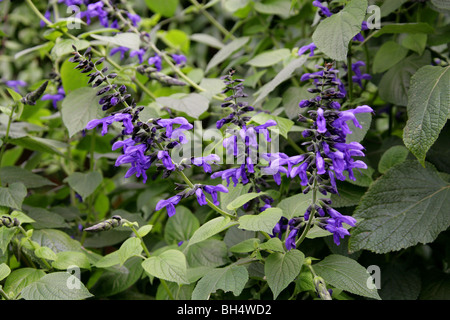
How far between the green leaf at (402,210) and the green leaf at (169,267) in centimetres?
40

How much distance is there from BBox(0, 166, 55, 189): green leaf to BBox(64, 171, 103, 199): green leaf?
8 centimetres

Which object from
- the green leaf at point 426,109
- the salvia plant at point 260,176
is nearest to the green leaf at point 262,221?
the salvia plant at point 260,176

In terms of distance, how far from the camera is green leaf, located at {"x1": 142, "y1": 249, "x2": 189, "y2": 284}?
1058 millimetres

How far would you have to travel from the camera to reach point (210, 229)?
3.40 feet

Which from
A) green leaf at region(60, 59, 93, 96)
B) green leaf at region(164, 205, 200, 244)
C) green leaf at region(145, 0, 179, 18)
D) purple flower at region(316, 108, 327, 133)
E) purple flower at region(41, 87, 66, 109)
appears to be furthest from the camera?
green leaf at region(145, 0, 179, 18)

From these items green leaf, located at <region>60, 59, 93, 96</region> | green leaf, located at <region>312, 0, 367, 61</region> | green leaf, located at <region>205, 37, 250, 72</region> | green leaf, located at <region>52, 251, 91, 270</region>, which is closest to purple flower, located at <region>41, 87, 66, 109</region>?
green leaf, located at <region>60, 59, 93, 96</region>

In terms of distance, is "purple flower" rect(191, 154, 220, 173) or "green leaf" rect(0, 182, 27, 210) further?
"green leaf" rect(0, 182, 27, 210)

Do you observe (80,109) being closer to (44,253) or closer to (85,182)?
(85,182)

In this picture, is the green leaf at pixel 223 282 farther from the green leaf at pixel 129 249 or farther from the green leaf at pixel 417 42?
the green leaf at pixel 417 42

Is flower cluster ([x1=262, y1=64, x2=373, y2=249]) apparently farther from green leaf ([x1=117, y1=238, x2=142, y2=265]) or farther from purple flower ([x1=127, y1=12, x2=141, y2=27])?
purple flower ([x1=127, y1=12, x2=141, y2=27])

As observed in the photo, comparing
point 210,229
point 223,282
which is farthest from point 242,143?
point 223,282

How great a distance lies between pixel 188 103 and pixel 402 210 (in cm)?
67

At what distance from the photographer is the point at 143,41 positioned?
1.69 metres
